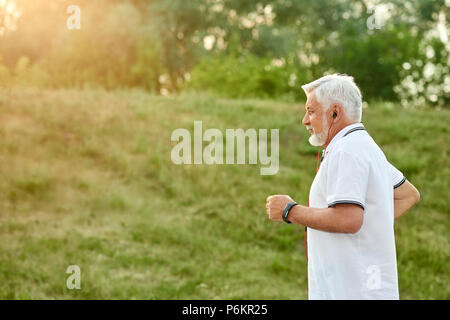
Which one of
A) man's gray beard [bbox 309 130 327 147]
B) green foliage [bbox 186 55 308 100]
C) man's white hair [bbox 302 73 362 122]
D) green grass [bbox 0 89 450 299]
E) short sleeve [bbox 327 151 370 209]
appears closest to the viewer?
short sleeve [bbox 327 151 370 209]

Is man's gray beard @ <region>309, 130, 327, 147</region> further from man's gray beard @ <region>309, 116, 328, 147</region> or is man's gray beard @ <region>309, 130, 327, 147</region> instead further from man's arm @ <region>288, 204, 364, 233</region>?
man's arm @ <region>288, 204, 364, 233</region>

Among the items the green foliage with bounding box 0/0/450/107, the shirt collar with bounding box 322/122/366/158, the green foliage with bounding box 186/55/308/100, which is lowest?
the shirt collar with bounding box 322/122/366/158

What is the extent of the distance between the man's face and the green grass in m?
5.10

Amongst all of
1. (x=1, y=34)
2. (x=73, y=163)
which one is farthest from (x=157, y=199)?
(x=1, y=34)

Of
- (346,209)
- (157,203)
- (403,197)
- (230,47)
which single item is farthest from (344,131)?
(230,47)

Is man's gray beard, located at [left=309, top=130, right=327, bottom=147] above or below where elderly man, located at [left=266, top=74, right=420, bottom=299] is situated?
above

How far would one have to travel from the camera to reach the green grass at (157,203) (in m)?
8.23

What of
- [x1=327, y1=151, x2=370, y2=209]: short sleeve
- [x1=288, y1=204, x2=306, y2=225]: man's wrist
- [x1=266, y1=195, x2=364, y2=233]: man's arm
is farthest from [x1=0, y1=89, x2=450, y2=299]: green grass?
[x1=327, y1=151, x2=370, y2=209]: short sleeve

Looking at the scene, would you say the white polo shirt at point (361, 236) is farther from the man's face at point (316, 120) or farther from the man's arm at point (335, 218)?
the man's face at point (316, 120)

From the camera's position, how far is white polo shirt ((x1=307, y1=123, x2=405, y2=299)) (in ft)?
9.13

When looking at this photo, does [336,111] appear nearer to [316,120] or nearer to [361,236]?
[316,120]

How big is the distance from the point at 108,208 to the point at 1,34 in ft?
88.5

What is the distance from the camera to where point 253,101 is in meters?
16.8

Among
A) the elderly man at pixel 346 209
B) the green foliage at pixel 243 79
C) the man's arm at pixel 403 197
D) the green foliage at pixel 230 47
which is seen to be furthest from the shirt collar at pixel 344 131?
the green foliage at pixel 243 79
